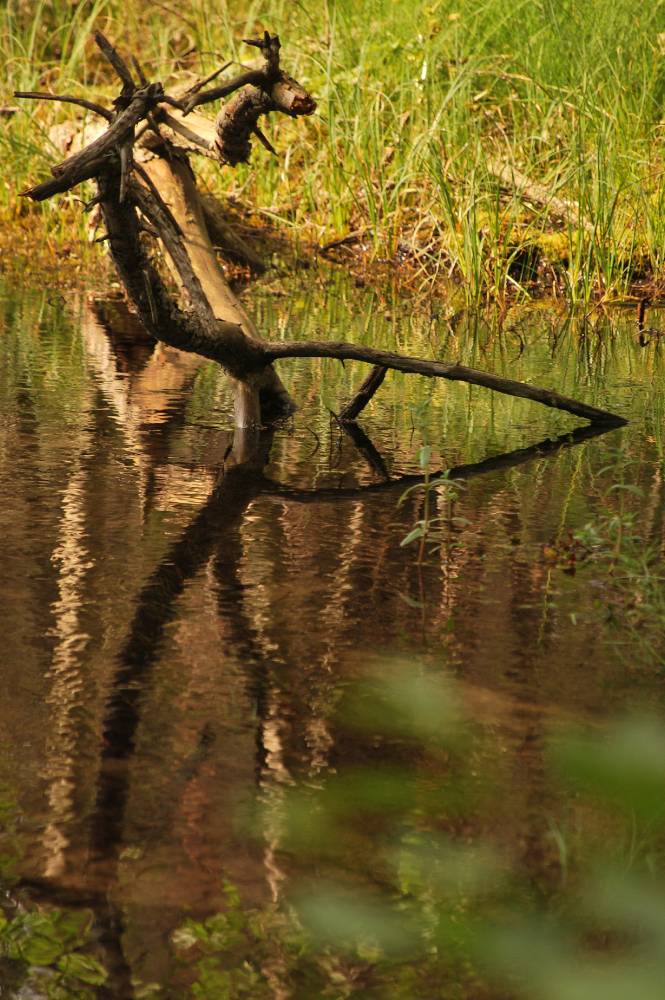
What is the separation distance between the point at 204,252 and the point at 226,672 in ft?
9.72

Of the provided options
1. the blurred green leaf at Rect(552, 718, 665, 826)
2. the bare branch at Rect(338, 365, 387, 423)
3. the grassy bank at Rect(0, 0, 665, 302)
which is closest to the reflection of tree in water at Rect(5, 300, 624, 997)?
the blurred green leaf at Rect(552, 718, 665, 826)

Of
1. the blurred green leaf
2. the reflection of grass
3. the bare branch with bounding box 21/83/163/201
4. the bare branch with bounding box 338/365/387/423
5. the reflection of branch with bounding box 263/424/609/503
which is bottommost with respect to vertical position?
the reflection of grass

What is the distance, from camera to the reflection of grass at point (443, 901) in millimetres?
1764

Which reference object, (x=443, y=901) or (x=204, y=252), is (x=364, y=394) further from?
(x=443, y=901)

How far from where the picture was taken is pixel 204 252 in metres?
5.39

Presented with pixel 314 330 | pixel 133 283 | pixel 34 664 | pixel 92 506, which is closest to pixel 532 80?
pixel 314 330

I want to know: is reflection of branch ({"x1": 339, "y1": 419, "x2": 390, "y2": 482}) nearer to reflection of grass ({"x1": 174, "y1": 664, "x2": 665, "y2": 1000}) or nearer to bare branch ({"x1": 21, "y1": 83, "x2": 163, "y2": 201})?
bare branch ({"x1": 21, "y1": 83, "x2": 163, "y2": 201})

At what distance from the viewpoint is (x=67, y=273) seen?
28.0 feet

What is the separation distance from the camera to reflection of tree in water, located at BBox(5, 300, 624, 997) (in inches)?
78.7

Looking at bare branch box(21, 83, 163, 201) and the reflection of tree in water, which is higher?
bare branch box(21, 83, 163, 201)

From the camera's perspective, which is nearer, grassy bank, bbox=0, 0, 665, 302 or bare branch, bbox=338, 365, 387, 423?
bare branch, bbox=338, 365, 387, 423

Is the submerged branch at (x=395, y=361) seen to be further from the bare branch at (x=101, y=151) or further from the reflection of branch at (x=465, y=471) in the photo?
the bare branch at (x=101, y=151)

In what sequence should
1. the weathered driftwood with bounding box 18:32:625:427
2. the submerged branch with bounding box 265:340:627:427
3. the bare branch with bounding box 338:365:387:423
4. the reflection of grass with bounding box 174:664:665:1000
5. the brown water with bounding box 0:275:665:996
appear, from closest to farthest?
1. the reflection of grass with bounding box 174:664:665:1000
2. the brown water with bounding box 0:275:665:996
3. the weathered driftwood with bounding box 18:32:625:427
4. the submerged branch with bounding box 265:340:627:427
5. the bare branch with bounding box 338:365:387:423

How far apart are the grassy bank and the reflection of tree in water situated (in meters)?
3.67
